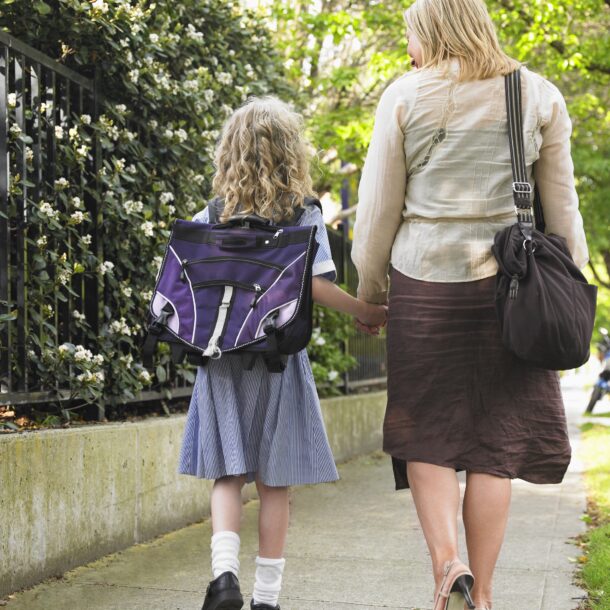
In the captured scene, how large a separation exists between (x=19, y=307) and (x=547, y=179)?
223 cm

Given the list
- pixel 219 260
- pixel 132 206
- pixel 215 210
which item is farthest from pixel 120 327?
pixel 219 260

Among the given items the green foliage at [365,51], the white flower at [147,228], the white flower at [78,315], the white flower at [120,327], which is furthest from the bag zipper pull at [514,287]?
the green foliage at [365,51]

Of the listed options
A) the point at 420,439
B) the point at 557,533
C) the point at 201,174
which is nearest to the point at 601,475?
the point at 557,533

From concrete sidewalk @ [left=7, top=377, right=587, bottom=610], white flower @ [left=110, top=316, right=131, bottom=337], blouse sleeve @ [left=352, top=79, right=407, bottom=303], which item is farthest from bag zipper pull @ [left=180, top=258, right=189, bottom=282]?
white flower @ [left=110, top=316, right=131, bottom=337]

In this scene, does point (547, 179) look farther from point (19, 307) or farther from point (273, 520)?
point (19, 307)

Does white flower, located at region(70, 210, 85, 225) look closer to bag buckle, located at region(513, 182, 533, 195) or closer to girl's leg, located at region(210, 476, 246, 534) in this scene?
girl's leg, located at region(210, 476, 246, 534)

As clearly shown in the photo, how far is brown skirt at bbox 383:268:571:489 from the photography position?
3.10 m

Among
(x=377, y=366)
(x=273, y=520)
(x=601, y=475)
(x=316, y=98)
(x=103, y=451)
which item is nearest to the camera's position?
(x=273, y=520)

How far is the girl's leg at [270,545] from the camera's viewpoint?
11.1 ft

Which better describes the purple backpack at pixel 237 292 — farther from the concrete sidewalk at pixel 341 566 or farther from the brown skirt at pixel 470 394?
the concrete sidewalk at pixel 341 566

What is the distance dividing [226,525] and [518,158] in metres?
1.49

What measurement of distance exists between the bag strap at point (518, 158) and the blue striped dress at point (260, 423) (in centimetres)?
70

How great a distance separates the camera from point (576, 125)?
46.1 feet

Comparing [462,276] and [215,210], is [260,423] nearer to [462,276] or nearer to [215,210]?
[215,210]
